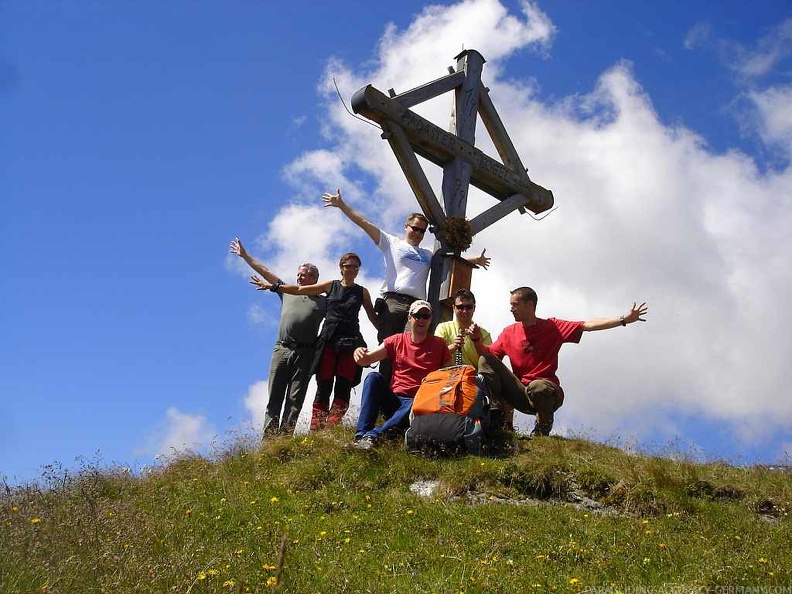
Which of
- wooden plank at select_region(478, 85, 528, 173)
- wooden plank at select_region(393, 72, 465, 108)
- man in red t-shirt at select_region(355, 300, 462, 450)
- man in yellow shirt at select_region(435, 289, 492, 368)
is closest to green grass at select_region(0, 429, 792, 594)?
man in red t-shirt at select_region(355, 300, 462, 450)

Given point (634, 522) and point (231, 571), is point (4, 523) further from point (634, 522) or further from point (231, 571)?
point (634, 522)

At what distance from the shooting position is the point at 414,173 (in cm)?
962

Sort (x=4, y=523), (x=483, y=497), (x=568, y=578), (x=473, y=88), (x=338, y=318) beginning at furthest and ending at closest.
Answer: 1. (x=473, y=88)
2. (x=338, y=318)
3. (x=483, y=497)
4. (x=4, y=523)
5. (x=568, y=578)

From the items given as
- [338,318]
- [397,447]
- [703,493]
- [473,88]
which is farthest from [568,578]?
[473,88]

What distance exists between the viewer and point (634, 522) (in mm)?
5555

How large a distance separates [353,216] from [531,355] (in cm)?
267

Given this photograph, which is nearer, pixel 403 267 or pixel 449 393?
pixel 449 393

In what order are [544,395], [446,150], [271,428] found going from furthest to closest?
[446,150], [271,428], [544,395]

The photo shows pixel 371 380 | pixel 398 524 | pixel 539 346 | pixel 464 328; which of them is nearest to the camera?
pixel 398 524

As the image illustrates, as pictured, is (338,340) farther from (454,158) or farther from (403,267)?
(454,158)

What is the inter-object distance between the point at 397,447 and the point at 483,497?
117cm

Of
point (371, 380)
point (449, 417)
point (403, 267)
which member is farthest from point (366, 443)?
point (403, 267)

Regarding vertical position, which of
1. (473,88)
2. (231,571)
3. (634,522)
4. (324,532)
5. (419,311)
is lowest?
(231,571)

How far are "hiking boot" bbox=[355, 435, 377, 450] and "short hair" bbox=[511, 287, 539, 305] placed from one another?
7.22ft
